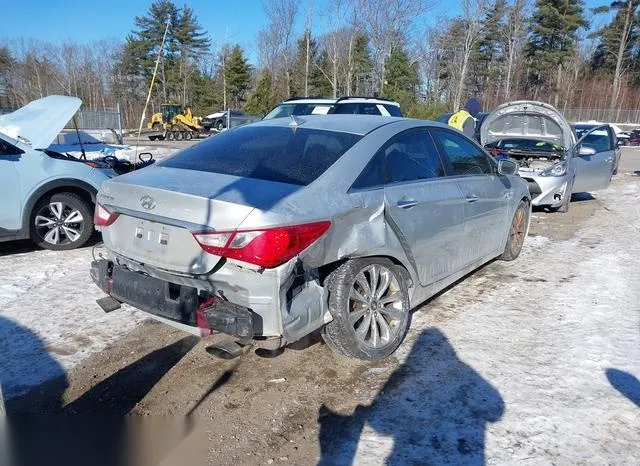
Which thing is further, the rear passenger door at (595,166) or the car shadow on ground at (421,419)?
the rear passenger door at (595,166)

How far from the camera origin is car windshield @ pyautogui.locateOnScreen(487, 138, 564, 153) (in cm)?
965

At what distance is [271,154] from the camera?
349cm

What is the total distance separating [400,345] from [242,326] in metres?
1.46

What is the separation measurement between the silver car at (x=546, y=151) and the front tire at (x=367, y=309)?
5.96 metres

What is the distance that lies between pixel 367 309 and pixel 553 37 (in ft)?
195

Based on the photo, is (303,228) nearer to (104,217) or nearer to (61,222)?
(104,217)

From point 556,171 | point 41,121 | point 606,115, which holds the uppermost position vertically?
point 606,115

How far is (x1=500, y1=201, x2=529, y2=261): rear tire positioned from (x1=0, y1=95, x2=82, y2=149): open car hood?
17.3 feet

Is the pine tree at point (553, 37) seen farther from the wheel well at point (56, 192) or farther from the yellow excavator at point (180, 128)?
the wheel well at point (56, 192)

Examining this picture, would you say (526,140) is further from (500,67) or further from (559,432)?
(500,67)

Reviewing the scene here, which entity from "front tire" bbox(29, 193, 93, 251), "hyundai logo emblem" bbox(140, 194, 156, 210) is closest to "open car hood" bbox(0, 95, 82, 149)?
"front tire" bbox(29, 193, 93, 251)

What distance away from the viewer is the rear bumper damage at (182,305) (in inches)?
111

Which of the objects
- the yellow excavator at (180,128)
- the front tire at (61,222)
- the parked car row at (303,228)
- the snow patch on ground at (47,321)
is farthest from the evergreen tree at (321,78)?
the parked car row at (303,228)

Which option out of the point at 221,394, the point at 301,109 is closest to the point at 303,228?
the point at 221,394
